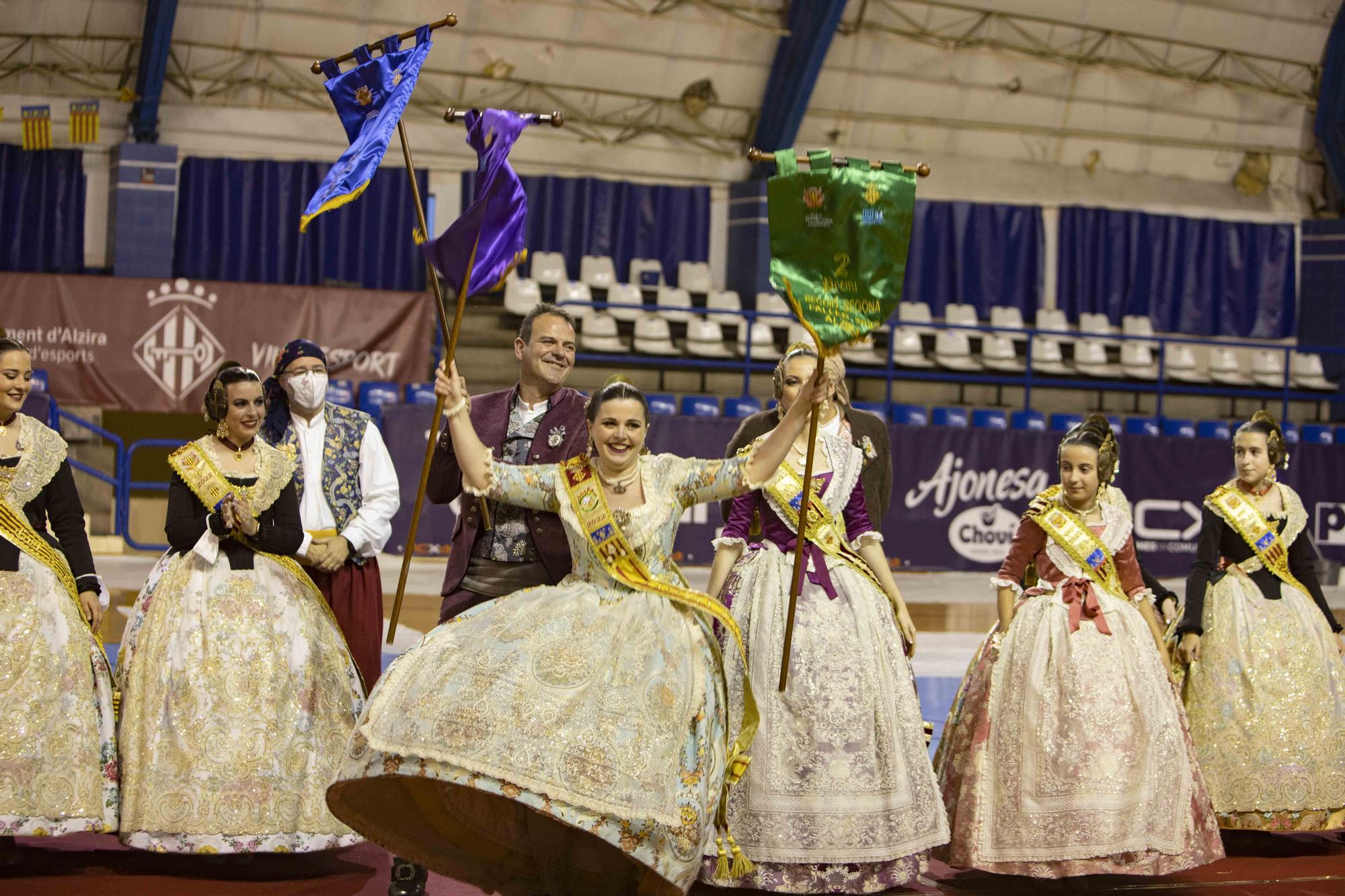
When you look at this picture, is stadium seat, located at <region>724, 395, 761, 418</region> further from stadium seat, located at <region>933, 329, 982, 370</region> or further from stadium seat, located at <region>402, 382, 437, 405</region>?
stadium seat, located at <region>933, 329, 982, 370</region>

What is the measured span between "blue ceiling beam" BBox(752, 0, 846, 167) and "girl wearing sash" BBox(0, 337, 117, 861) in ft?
36.9

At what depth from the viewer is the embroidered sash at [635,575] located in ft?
12.4

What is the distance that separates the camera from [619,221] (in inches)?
640

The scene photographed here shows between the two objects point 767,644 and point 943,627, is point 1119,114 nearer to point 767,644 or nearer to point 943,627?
point 943,627

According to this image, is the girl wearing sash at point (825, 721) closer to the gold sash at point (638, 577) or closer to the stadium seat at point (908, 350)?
the gold sash at point (638, 577)

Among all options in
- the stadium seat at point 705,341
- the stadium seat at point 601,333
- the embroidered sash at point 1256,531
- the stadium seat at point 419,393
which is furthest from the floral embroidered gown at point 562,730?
the stadium seat at point 705,341

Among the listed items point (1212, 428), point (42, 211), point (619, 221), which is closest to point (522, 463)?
point (42, 211)

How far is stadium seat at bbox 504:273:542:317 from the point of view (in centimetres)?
1458

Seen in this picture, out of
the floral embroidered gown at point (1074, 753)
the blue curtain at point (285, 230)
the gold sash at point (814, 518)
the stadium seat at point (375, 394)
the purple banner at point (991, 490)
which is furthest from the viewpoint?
the blue curtain at point (285, 230)

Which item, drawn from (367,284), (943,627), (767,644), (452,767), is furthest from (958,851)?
(367,284)

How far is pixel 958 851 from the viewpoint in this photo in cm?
437

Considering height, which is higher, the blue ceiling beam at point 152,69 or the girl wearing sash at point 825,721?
the blue ceiling beam at point 152,69

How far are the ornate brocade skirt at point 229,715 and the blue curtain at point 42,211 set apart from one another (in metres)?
11.4

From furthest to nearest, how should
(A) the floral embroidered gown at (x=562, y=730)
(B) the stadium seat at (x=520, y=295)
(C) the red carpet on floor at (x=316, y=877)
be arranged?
(B) the stadium seat at (x=520, y=295) → (C) the red carpet on floor at (x=316, y=877) → (A) the floral embroidered gown at (x=562, y=730)
